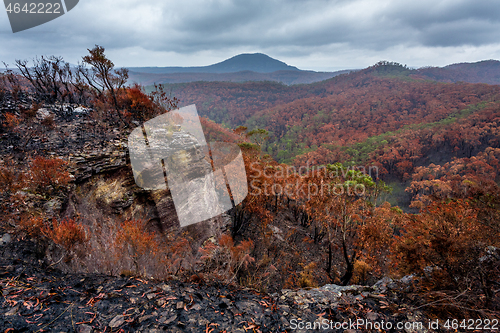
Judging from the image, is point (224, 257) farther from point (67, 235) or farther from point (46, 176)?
point (46, 176)

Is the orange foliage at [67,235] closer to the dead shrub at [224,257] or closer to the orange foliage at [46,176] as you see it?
the orange foliage at [46,176]

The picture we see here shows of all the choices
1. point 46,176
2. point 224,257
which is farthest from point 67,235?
point 224,257

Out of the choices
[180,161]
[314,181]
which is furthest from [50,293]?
[314,181]

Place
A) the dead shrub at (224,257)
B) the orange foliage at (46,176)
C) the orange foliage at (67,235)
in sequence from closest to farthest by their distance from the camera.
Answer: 1. the orange foliage at (67,235)
2. the dead shrub at (224,257)
3. the orange foliage at (46,176)

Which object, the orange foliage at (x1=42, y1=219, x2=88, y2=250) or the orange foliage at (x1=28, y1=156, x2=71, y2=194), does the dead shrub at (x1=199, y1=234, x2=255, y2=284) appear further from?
the orange foliage at (x1=28, y1=156, x2=71, y2=194)

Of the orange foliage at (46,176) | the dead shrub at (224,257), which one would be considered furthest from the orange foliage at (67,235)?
the dead shrub at (224,257)

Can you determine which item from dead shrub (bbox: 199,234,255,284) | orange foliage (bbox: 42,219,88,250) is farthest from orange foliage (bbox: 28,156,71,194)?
dead shrub (bbox: 199,234,255,284)

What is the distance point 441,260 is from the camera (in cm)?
425

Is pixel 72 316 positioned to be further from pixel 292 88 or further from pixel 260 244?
pixel 292 88

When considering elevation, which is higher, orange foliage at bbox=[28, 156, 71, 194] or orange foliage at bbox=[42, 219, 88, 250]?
orange foliage at bbox=[28, 156, 71, 194]

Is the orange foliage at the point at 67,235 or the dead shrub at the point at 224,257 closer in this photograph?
the orange foliage at the point at 67,235

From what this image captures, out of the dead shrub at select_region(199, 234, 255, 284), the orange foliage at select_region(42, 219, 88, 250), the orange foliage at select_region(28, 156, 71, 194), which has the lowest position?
the dead shrub at select_region(199, 234, 255, 284)

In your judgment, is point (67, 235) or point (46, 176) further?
point (46, 176)

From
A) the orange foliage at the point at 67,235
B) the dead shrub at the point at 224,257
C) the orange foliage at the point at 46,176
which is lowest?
the dead shrub at the point at 224,257
